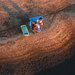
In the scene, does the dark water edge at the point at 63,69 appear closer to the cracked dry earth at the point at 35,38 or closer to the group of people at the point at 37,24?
the cracked dry earth at the point at 35,38

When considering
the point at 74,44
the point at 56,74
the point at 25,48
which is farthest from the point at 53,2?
the point at 56,74

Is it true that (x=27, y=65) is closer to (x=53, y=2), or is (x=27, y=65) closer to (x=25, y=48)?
(x=25, y=48)

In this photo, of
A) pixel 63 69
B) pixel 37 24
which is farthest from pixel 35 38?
pixel 63 69

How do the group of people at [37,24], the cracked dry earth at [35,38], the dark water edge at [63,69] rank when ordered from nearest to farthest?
the cracked dry earth at [35,38] → the dark water edge at [63,69] → the group of people at [37,24]

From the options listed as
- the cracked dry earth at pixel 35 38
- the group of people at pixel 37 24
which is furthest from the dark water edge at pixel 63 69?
the group of people at pixel 37 24

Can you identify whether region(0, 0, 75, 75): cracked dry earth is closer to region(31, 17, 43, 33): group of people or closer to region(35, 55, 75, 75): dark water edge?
region(35, 55, 75, 75): dark water edge

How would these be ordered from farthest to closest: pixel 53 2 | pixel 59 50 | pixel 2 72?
1. pixel 53 2
2. pixel 59 50
3. pixel 2 72

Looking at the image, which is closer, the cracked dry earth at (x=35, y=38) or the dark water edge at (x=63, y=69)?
the cracked dry earth at (x=35, y=38)
